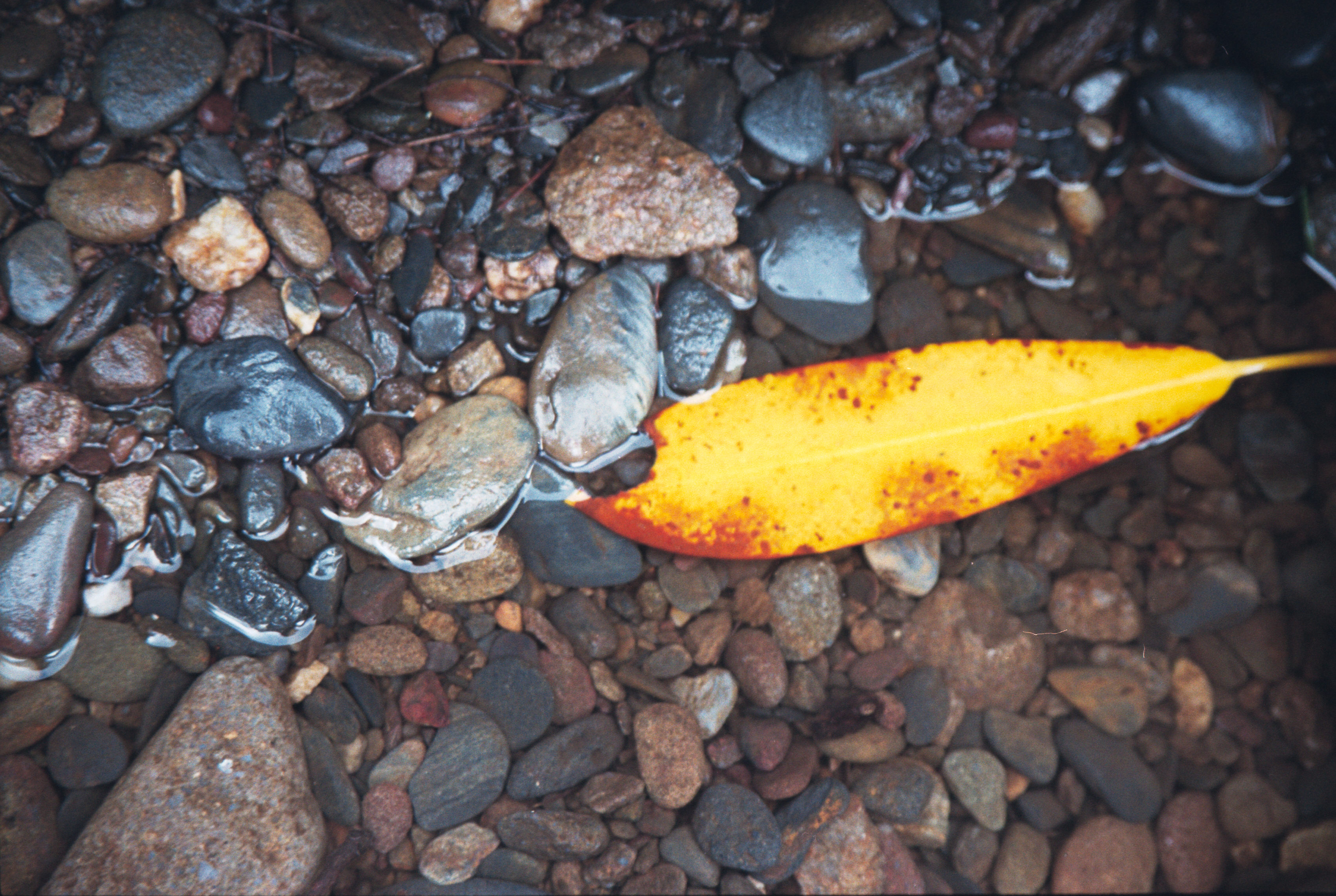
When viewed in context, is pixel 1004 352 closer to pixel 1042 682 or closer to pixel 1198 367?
pixel 1198 367

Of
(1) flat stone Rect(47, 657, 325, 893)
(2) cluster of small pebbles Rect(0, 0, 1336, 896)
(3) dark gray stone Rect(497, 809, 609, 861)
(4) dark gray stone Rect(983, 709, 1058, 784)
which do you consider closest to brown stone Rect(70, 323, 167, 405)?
(2) cluster of small pebbles Rect(0, 0, 1336, 896)

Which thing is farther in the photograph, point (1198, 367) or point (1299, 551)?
point (1299, 551)

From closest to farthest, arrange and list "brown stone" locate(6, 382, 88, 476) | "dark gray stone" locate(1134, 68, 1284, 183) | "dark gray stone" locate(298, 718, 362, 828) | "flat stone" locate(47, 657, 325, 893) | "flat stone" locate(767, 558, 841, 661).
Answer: "flat stone" locate(47, 657, 325, 893) → "brown stone" locate(6, 382, 88, 476) → "dark gray stone" locate(298, 718, 362, 828) → "flat stone" locate(767, 558, 841, 661) → "dark gray stone" locate(1134, 68, 1284, 183)

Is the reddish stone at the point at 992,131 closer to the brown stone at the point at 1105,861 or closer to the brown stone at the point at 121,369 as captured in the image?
the brown stone at the point at 1105,861

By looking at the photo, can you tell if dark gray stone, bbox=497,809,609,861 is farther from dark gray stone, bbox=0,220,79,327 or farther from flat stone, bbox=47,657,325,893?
dark gray stone, bbox=0,220,79,327

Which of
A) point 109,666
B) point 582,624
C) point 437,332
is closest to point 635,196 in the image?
point 437,332

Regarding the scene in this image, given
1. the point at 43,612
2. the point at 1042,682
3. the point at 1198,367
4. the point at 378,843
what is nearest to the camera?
the point at 43,612

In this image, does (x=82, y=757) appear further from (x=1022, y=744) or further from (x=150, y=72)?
(x=1022, y=744)

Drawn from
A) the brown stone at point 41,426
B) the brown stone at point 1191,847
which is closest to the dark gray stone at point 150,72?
the brown stone at point 41,426

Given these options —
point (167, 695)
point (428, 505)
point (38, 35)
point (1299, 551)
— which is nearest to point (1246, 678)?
point (1299, 551)
